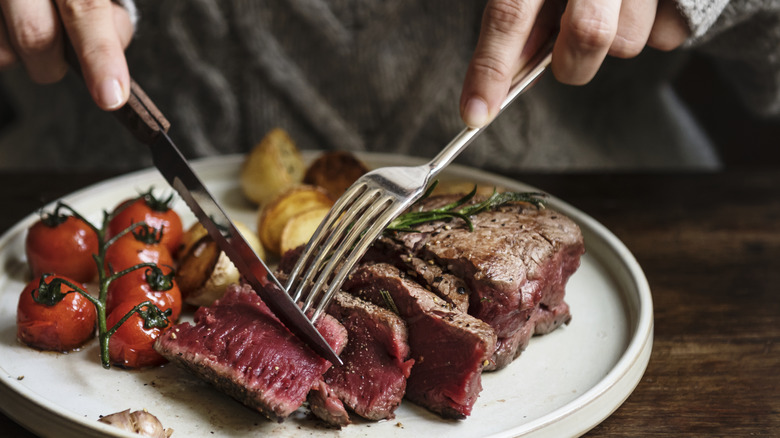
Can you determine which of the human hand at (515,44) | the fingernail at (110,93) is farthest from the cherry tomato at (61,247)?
the human hand at (515,44)

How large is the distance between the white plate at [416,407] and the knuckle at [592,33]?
750mm

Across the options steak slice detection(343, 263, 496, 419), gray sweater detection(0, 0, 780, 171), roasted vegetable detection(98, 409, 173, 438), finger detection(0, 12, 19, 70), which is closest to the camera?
roasted vegetable detection(98, 409, 173, 438)

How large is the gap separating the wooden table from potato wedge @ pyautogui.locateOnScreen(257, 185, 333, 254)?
3.17ft

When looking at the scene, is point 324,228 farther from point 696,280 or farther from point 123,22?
point 696,280

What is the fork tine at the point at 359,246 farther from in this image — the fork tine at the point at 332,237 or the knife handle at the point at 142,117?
the knife handle at the point at 142,117

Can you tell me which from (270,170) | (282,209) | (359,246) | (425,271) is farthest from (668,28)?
(270,170)

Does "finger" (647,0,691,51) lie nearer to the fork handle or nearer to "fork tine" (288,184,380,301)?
the fork handle

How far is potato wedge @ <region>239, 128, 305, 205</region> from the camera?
8.57 feet

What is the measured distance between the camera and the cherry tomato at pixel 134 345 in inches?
67.9

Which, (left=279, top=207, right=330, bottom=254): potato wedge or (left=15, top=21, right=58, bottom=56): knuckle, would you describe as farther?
(left=279, top=207, right=330, bottom=254): potato wedge

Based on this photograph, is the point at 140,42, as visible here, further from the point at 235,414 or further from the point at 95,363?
the point at 235,414

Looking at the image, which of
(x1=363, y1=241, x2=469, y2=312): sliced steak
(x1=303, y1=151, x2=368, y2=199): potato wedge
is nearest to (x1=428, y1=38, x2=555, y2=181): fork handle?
(x1=363, y1=241, x2=469, y2=312): sliced steak

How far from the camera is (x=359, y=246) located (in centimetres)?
165

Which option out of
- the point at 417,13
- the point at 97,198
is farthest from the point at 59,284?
the point at 417,13
